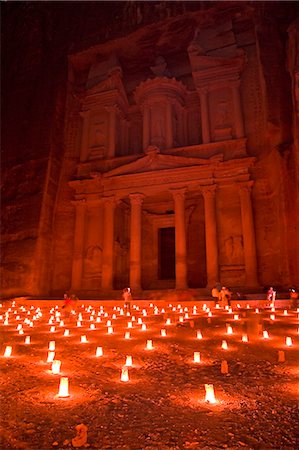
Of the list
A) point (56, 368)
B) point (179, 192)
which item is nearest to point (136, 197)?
point (179, 192)

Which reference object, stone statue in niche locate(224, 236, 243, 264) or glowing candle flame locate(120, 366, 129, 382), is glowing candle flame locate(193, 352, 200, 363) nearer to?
glowing candle flame locate(120, 366, 129, 382)

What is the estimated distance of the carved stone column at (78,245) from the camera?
22844 mm

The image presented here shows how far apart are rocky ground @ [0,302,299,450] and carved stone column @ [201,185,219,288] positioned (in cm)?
1153

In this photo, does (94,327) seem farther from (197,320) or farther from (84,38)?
(84,38)

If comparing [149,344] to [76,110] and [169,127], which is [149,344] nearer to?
[169,127]

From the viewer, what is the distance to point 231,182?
21.1 m

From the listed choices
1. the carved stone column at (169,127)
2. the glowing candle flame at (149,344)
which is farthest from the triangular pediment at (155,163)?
the glowing candle flame at (149,344)

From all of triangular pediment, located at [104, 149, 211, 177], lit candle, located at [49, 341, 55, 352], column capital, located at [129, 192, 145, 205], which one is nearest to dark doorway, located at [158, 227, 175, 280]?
column capital, located at [129, 192, 145, 205]

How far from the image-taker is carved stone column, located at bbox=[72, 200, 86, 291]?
22.8m

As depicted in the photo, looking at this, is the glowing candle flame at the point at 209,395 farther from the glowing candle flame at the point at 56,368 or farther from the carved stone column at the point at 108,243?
the carved stone column at the point at 108,243

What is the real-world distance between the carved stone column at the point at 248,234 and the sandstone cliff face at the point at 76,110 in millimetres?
609

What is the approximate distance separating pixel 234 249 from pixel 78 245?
10831mm

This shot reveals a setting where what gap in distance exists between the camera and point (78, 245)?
23.6m

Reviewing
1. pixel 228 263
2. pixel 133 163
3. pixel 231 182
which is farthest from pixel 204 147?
pixel 228 263
